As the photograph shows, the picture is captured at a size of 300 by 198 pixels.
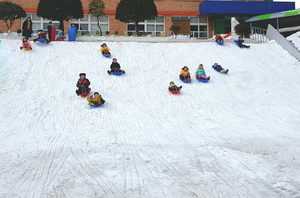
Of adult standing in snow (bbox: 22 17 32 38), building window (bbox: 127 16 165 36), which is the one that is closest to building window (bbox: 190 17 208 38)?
building window (bbox: 127 16 165 36)

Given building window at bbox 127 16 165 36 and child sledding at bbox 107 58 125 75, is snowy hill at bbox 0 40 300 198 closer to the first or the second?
child sledding at bbox 107 58 125 75

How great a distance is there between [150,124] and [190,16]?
1017 inches

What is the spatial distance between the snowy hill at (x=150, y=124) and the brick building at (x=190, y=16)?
14.3 meters

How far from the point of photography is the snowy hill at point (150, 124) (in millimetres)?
4883

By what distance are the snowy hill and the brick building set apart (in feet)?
46.9

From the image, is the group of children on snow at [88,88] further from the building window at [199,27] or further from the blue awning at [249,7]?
the building window at [199,27]

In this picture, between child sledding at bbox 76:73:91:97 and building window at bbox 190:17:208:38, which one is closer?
child sledding at bbox 76:73:91:97

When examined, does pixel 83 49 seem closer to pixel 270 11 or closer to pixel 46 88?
pixel 46 88

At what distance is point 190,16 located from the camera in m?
32.8

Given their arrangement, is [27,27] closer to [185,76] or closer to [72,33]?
[72,33]

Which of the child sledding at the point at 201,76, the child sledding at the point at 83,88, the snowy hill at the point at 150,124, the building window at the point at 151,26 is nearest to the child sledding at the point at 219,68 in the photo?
the snowy hill at the point at 150,124

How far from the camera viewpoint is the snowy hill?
4.88 meters

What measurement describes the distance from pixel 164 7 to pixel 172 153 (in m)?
27.7

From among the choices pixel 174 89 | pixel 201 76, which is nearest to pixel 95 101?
pixel 174 89
